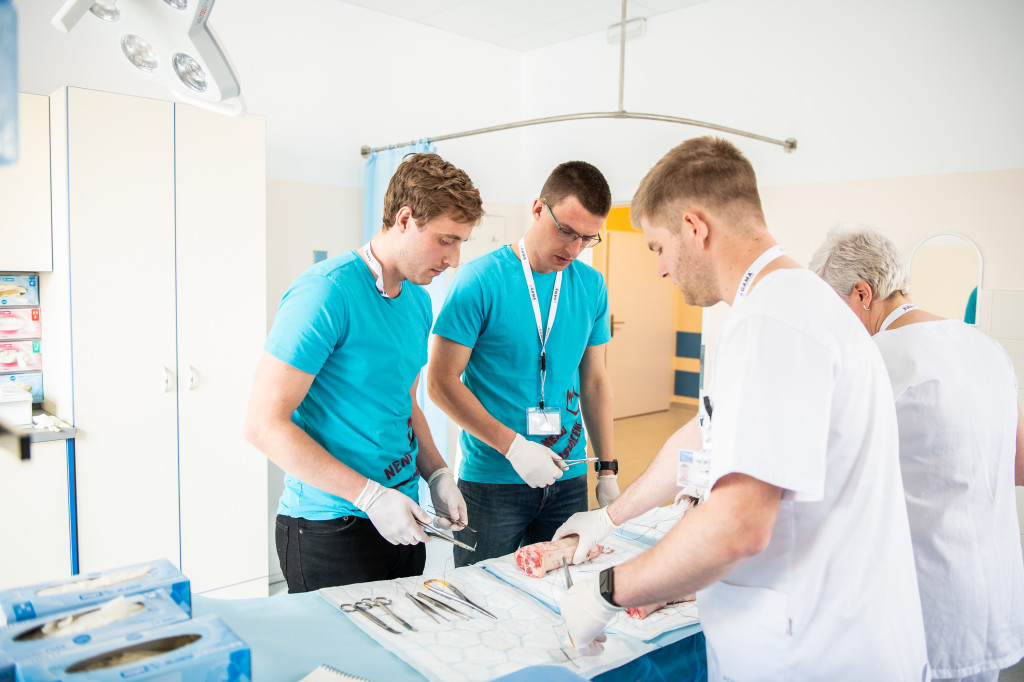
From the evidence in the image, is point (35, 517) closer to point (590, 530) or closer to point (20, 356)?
point (20, 356)

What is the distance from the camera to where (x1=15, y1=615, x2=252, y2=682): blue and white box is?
868 millimetres

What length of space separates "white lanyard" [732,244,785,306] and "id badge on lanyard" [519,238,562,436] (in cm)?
109

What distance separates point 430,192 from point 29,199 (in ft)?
6.58

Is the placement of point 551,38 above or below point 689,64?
above

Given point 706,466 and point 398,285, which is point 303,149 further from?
point 706,466

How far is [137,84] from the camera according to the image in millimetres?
3279

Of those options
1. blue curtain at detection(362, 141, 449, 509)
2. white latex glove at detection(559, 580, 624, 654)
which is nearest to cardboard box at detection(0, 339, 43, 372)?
blue curtain at detection(362, 141, 449, 509)

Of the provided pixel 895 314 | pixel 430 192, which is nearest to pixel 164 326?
pixel 430 192

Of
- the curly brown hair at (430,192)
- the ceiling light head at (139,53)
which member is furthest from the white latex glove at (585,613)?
the ceiling light head at (139,53)

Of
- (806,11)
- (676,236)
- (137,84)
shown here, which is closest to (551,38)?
(806,11)

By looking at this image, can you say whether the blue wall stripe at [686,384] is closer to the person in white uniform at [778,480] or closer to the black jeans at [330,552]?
the black jeans at [330,552]

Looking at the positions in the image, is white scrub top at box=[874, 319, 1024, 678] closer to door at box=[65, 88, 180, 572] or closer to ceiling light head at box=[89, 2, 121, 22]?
ceiling light head at box=[89, 2, 121, 22]

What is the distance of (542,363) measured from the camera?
2248mm

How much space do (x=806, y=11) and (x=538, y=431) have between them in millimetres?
2650
